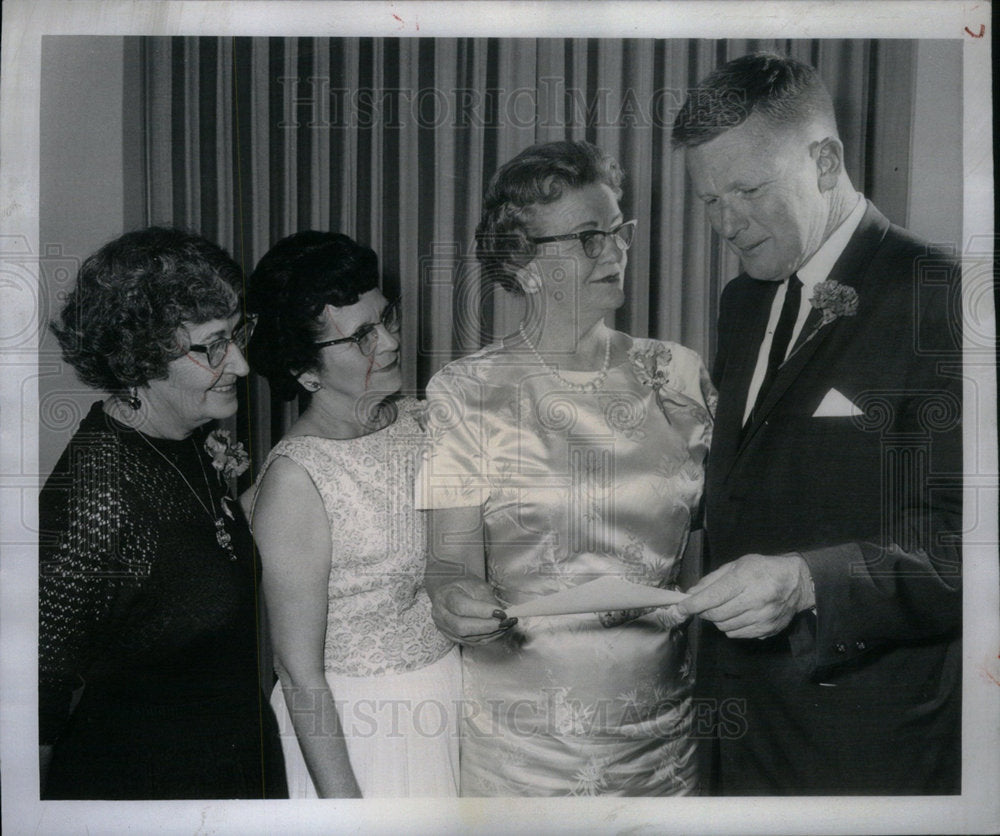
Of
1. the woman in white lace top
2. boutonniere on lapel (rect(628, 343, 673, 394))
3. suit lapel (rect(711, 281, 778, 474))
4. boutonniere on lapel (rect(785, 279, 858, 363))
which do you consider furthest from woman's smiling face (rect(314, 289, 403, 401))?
boutonniere on lapel (rect(785, 279, 858, 363))

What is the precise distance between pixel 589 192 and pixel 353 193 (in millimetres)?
366

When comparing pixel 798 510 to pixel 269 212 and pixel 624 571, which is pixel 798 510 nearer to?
pixel 624 571

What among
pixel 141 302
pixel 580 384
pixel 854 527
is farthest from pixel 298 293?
pixel 854 527

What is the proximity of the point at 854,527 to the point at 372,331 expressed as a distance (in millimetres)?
801

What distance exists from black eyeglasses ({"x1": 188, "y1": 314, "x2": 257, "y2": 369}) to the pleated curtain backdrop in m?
0.06

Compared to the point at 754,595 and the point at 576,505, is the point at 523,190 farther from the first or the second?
the point at 754,595

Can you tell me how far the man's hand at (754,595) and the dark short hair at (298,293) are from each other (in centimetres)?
69

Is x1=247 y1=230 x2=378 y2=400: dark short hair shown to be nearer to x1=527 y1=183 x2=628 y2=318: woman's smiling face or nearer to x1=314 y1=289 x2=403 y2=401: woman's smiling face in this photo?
x1=314 y1=289 x2=403 y2=401: woman's smiling face

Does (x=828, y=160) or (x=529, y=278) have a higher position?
(x=828, y=160)

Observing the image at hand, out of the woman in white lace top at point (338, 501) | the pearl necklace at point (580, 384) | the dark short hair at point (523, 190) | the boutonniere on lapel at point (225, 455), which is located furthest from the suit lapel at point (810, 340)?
the boutonniere on lapel at point (225, 455)

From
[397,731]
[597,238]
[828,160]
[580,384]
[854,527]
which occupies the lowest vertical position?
[397,731]

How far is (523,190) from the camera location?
1416 mm

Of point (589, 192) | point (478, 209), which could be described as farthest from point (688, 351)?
point (478, 209)

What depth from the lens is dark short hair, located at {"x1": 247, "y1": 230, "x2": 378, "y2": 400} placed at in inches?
55.1
